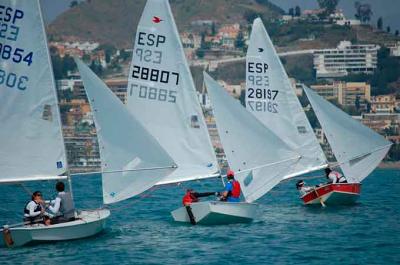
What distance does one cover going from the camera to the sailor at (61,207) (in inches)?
1213

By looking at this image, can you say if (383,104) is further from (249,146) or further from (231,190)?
(231,190)

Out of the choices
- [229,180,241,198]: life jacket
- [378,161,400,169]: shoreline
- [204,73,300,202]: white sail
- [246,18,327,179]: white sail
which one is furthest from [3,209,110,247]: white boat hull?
[378,161,400,169]: shoreline

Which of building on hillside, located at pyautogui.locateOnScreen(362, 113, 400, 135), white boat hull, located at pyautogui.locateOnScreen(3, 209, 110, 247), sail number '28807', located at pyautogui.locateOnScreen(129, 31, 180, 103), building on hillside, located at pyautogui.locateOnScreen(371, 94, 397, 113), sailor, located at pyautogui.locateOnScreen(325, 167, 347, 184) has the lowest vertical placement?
building on hillside, located at pyautogui.locateOnScreen(362, 113, 400, 135)

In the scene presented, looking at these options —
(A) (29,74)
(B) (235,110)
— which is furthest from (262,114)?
(A) (29,74)

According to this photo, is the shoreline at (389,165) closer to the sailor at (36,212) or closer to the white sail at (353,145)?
the white sail at (353,145)

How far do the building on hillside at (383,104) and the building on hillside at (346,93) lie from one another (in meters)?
3.14

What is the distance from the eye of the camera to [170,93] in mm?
36812

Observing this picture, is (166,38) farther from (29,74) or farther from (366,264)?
(366,264)

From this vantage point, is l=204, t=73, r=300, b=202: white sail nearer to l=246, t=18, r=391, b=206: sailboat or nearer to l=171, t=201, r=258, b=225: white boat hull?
l=171, t=201, r=258, b=225: white boat hull

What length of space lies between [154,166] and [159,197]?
25218 mm

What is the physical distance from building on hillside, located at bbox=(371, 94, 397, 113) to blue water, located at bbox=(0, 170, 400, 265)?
132m

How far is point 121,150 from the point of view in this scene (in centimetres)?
3338

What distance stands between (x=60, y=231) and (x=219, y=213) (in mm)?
5862

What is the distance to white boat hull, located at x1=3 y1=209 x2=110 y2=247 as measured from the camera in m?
30.3
